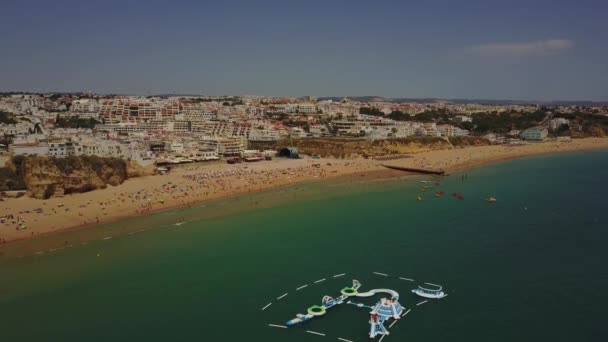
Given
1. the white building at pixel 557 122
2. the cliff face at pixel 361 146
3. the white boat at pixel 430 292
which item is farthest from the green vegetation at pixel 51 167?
the white building at pixel 557 122

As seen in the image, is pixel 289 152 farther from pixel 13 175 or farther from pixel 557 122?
pixel 557 122

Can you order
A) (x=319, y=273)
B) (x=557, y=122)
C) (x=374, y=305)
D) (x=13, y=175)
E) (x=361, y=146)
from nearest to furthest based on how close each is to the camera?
(x=374, y=305) → (x=319, y=273) → (x=13, y=175) → (x=361, y=146) → (x=557, y=122)

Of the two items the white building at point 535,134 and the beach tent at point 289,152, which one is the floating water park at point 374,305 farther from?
the white building at point 535,134

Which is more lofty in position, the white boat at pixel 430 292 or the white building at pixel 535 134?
Answer: the white building at pixel 535 134

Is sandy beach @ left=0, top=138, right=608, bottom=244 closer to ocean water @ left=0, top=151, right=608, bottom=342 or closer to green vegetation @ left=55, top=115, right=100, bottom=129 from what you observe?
ocean water @ left=0, top=151, right=608, bottom=342

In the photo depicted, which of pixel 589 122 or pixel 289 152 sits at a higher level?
pixel 589 122

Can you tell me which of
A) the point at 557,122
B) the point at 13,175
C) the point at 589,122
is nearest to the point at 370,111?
the point at 557,122

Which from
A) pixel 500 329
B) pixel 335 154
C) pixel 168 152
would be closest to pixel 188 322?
pixel 500 329
